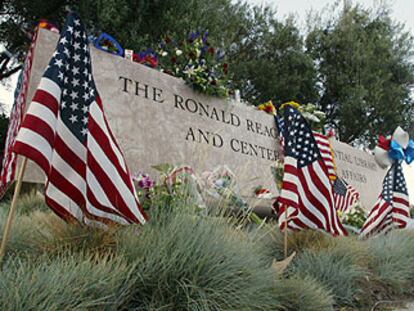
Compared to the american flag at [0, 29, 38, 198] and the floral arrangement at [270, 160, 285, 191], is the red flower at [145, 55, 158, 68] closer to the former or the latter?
the american flag at [0, 29, 38, 198]

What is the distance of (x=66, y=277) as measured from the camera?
183cm

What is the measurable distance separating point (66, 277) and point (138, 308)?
45 cm

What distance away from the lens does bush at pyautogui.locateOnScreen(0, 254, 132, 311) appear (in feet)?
5.35

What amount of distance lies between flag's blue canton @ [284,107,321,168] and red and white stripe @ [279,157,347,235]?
7cm

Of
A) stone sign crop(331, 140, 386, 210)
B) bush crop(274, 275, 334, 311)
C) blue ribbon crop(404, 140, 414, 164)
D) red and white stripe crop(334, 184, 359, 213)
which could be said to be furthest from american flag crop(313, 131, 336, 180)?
bush crop(274, 275, 334, 311)

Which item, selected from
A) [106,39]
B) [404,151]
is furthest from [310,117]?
[106,39]

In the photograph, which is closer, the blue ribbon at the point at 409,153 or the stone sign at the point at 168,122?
the stone sign at the point at 168,122

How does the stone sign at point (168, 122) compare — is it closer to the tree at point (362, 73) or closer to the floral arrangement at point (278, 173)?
the floral arrangement at point (278, 173)

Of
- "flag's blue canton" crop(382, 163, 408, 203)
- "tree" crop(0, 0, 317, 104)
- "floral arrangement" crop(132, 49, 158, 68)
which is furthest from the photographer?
"tree" crop(0, 0, 317, 104)

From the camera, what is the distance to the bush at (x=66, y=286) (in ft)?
5.35

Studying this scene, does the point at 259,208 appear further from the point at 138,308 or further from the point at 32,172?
the point at 138,308

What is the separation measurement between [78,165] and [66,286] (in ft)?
2.81

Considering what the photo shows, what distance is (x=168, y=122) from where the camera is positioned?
5645mm

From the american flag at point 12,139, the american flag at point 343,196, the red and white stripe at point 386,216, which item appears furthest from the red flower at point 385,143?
the american flag at point 12,139
